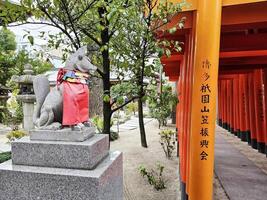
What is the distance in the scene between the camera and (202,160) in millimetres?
4000

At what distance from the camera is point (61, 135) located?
296 cm

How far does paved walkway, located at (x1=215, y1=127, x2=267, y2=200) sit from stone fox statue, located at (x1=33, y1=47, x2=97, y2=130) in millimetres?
4115

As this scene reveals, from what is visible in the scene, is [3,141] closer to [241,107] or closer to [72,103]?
[72,103]

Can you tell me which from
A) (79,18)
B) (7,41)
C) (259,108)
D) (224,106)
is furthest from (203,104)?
(7,41)

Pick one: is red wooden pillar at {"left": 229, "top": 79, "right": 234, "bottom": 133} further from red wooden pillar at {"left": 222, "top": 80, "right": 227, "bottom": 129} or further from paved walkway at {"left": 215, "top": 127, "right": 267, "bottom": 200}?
paved walkway at {"left": 215, "top": 127, "right": 267, "bottom": 200}

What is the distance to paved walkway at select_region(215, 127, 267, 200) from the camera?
5761 millimetres

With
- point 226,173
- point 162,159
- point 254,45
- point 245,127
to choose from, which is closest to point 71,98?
point 254,45

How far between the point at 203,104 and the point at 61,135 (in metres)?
2.12

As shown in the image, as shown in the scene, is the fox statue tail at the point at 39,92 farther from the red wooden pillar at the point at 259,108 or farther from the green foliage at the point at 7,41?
the green foliage at the point at 7,41

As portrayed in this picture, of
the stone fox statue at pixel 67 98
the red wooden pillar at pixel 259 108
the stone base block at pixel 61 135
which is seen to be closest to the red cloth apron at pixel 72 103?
the stone fox statue at pixel 67 98

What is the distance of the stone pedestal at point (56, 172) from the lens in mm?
2688

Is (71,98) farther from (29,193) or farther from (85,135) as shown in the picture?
(29,193)

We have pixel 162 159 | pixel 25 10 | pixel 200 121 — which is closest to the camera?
pixel 200 121

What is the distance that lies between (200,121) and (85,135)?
5.99 ft
